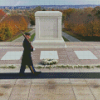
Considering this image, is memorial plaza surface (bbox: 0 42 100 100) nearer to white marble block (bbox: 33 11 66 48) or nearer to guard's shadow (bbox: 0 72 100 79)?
guard's shadow (bbox: 0 72 100 79)

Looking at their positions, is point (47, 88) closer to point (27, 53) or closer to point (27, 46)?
point (27, 53)

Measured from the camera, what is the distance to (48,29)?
11102mm

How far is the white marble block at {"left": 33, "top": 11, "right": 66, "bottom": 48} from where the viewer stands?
10844 mm

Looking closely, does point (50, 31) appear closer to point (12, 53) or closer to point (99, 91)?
point (12, 53)

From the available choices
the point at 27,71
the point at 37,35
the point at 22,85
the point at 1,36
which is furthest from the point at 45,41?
the point at 1,36

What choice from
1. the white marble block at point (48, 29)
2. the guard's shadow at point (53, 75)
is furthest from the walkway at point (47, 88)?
the white marble block at point (48, 29)

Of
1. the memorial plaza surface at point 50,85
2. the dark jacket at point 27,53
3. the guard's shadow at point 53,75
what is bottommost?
the guard's shadow at point 53,75

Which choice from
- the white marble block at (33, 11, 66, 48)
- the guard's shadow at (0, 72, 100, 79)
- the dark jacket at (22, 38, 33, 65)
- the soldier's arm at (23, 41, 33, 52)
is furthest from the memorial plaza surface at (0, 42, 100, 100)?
the white marble block at (33, 11, 66, 48)

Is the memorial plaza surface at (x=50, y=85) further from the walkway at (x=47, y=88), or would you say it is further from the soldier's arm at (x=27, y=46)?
the soldier's arm at (x=27, y=46)

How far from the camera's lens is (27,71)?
6289 mm

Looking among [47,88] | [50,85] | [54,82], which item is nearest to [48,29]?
[54,82]

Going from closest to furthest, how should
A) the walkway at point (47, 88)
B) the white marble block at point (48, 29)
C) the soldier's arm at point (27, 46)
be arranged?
the walkway at point (47, 88), the soldier's arm at point (27, 46), the white marble block at point (48, 29)

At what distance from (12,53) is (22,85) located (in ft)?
15.1

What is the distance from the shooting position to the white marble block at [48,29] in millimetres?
10844
